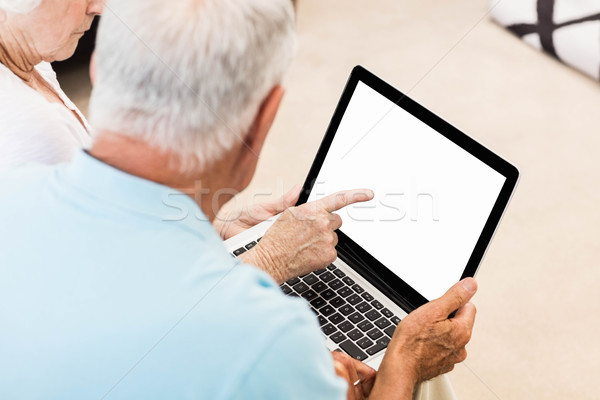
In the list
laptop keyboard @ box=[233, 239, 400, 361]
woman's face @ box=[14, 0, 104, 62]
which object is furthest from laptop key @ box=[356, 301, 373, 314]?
woman's face @ box=[14, 0, 104, 62]

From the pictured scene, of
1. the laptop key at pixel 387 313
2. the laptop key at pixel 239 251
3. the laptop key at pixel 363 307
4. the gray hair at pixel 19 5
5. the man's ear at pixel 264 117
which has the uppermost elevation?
the man's ear at pixel 264 117

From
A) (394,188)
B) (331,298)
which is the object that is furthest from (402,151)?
(331,298)

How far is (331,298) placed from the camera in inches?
44.7

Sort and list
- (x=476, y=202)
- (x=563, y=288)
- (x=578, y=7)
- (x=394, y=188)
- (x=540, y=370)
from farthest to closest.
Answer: (x=578, y=7), (x=563, y=288), (x=540, y=370), (x=394, y=188), (x=476, y=202)

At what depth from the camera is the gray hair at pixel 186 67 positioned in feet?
2.17

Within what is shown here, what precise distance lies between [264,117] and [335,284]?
0.47 m

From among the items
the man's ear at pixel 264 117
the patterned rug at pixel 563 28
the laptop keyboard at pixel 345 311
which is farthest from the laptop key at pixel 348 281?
the patterned rug at pixel 563 28

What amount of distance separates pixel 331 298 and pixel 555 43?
6.53 ft

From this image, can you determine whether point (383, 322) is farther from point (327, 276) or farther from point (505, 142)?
point (505, 142)

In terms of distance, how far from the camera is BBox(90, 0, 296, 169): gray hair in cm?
66

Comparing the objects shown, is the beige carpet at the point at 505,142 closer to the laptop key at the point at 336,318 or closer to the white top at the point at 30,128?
the laptop key at the point at 336,318

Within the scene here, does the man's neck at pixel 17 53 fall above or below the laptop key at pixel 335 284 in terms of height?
above

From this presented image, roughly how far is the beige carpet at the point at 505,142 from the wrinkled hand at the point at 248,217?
737 millimetres

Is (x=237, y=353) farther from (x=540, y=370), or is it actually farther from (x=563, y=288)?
(x=563, y=288)
